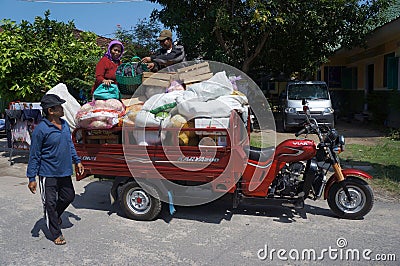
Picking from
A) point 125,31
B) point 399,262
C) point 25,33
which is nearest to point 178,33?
point 125,31

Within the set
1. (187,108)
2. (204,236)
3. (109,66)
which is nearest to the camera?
(204,236)

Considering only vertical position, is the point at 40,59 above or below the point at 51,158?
above

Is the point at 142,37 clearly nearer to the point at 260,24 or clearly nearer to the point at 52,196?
the point at 260,24

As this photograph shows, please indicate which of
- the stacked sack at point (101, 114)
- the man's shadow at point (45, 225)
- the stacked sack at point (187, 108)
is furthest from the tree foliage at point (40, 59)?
the stacked sack at point (187, 108)

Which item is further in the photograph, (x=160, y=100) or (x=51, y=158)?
(x=160, y=100)

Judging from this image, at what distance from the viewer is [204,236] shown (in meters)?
4.48

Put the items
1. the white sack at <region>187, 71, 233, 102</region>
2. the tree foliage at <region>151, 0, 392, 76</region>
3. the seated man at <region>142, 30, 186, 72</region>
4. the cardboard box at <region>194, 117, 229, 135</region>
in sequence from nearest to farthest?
the cardboard box at <region>194, 117, 229, 135</region> → the white sack at <region>187, 71, 233, 102</region> → the seated man at <region>142, 30, 186, 72</region> → the tree foliage at <region>151, 0, 392, 76</region>

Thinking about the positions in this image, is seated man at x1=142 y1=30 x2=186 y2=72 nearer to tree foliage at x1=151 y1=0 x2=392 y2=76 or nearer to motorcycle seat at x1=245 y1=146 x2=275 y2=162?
motorcycle seat at x1=245 y1=146 x2=275 y2=162

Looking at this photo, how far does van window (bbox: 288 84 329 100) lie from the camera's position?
13172 mm

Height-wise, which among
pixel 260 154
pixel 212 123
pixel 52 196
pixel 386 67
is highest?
pixel 386 67

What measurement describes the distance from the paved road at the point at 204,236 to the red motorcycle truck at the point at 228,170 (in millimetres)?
275

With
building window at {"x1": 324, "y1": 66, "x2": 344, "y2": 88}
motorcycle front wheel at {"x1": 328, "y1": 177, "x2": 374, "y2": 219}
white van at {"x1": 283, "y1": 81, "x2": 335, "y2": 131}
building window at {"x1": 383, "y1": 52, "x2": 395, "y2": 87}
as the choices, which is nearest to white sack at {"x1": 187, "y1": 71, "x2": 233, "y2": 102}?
motorcycle front wheel at {"x1": 328, "y1": 177, "x2": 374, "y2": 219}

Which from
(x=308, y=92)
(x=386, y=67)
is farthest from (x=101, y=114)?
(x=386, y=67)

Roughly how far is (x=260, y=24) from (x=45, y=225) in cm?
981
